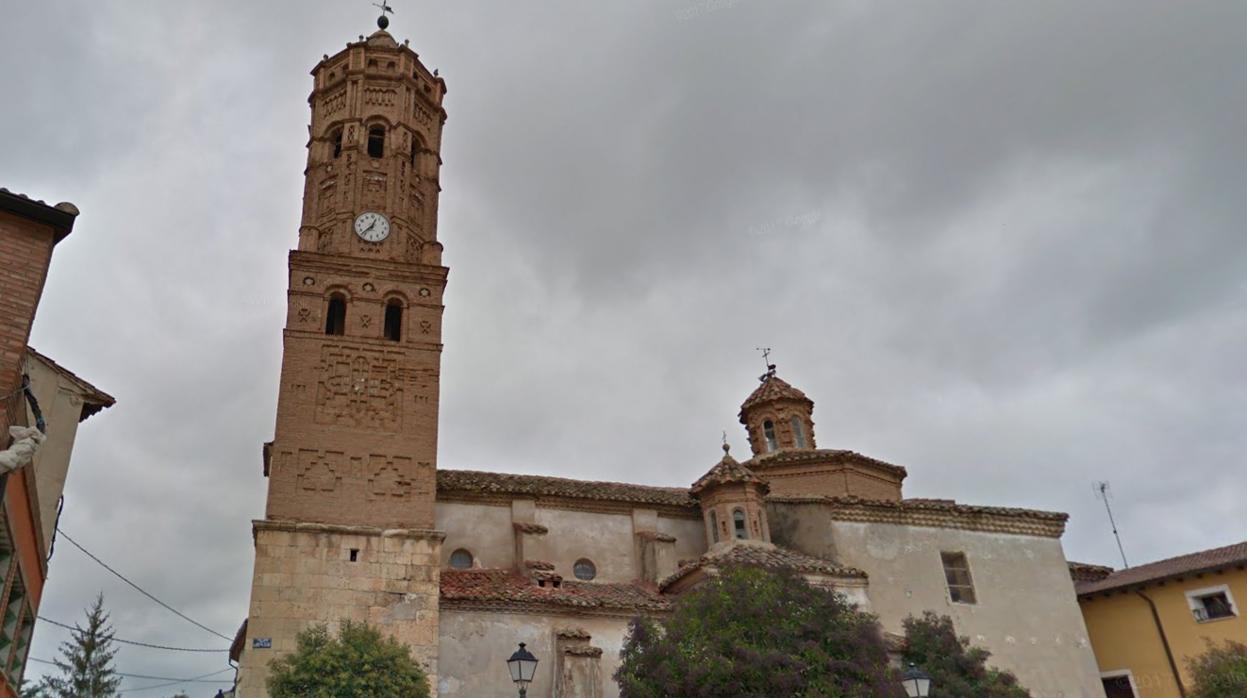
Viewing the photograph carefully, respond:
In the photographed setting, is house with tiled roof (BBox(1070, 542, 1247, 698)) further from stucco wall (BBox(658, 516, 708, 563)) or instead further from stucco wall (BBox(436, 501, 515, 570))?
stucco wall (BBox(436, 501, 515, 570))

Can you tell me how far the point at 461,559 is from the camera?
20.1 meters

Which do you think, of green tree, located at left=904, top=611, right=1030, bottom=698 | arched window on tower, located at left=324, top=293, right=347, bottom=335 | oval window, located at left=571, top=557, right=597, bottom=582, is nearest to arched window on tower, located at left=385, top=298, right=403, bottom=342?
arched window on tower, located at left=324, top=293, right=347, bottom=335

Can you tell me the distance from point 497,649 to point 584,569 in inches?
167

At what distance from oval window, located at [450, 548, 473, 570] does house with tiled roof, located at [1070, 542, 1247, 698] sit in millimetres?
16832

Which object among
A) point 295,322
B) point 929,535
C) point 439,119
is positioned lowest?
point 929,535

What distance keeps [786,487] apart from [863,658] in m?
12.6

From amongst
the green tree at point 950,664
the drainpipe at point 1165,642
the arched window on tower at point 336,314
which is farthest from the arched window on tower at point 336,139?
the drainpipe at point 1165,642

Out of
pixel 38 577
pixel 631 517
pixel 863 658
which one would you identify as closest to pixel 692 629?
pixel 863 658

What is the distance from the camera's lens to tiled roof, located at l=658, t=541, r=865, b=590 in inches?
750

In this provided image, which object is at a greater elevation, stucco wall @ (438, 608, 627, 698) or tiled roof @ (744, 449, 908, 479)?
tiled roof @ (744, 449, 908, 479)

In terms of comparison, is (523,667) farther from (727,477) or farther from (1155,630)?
(1155,630)

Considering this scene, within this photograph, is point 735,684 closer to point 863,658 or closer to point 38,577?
point 863,658

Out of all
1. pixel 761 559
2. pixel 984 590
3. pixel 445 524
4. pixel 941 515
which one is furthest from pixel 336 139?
pixel 984 590

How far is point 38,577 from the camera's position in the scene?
487 inches
